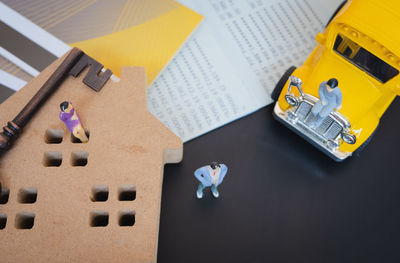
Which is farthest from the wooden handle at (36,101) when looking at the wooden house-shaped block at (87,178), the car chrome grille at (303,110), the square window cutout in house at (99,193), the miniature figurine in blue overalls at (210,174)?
the car chrome grille at (303,110)

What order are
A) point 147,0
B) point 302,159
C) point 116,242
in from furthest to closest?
point 147,0 → point 302,159 → point 116,242

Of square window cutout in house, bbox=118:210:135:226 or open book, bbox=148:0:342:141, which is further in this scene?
open book, bbox=148:0:342:141

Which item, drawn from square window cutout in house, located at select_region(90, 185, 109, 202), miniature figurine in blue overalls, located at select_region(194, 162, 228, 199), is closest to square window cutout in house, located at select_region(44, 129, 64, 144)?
square window cutout in house, located at select_region(90, 185, 109, 202)

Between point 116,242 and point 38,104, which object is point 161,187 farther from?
point 38,104

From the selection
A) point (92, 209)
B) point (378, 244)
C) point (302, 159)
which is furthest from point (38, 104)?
point (378, 244)

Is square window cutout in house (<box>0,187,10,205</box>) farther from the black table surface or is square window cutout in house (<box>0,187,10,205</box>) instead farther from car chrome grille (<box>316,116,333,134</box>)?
car chrome grille (<box>316,116,333,134</box>)

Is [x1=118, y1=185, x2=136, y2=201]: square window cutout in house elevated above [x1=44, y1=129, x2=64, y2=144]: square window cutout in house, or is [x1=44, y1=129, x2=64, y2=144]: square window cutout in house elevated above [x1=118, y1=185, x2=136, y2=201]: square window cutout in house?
[x1=44, y1=129, x2=64, y2=144]: square window cutout in house

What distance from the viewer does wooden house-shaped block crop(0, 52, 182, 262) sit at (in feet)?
1.68

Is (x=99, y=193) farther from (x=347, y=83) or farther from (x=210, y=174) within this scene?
(x=347, y=83)

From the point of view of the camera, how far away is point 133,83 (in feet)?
1.97

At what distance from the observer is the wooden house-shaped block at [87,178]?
0.51 m

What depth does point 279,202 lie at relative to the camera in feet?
1.99

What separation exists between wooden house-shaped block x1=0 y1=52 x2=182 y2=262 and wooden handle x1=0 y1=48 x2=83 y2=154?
1 cm

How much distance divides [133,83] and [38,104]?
0.15 metres
